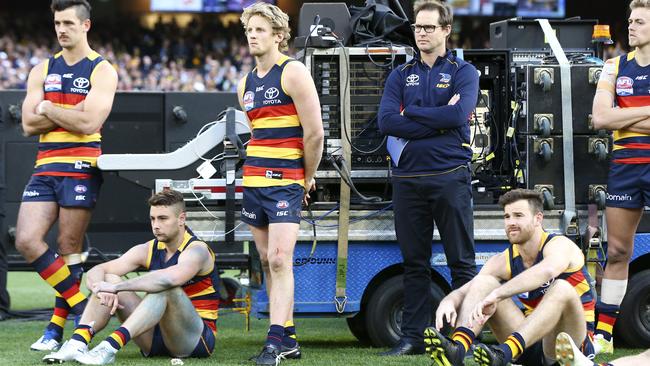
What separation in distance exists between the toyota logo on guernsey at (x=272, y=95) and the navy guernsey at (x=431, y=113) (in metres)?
0.68

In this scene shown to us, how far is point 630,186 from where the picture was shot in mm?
7188

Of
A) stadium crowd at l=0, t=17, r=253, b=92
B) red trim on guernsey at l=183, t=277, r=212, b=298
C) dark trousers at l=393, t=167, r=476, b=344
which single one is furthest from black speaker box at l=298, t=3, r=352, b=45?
stadium crowd at l=0, t=17, r=253, b=92

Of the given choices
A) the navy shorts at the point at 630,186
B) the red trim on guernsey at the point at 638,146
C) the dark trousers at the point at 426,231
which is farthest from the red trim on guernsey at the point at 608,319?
the red trim on guernsey at the point at 638,146

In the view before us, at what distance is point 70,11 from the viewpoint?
25.0 ft

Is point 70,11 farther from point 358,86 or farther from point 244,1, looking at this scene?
point 244,1

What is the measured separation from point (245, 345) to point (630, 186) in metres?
2.68

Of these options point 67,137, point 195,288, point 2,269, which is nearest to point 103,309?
point 195,288

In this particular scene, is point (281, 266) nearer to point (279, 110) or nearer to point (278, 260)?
point (278, 260)

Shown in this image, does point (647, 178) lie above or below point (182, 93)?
below

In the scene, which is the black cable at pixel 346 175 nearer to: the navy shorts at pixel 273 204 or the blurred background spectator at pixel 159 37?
the navy shorts at pixel 273 204

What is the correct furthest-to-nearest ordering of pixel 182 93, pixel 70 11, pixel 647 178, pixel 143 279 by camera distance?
pixel 182 93, pixel 70 11, pixel 647 178, pixel 143 279

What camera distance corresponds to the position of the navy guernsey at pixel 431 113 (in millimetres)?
7016

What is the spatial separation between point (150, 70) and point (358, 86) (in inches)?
821

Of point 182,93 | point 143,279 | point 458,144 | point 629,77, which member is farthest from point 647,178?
point 182,93
